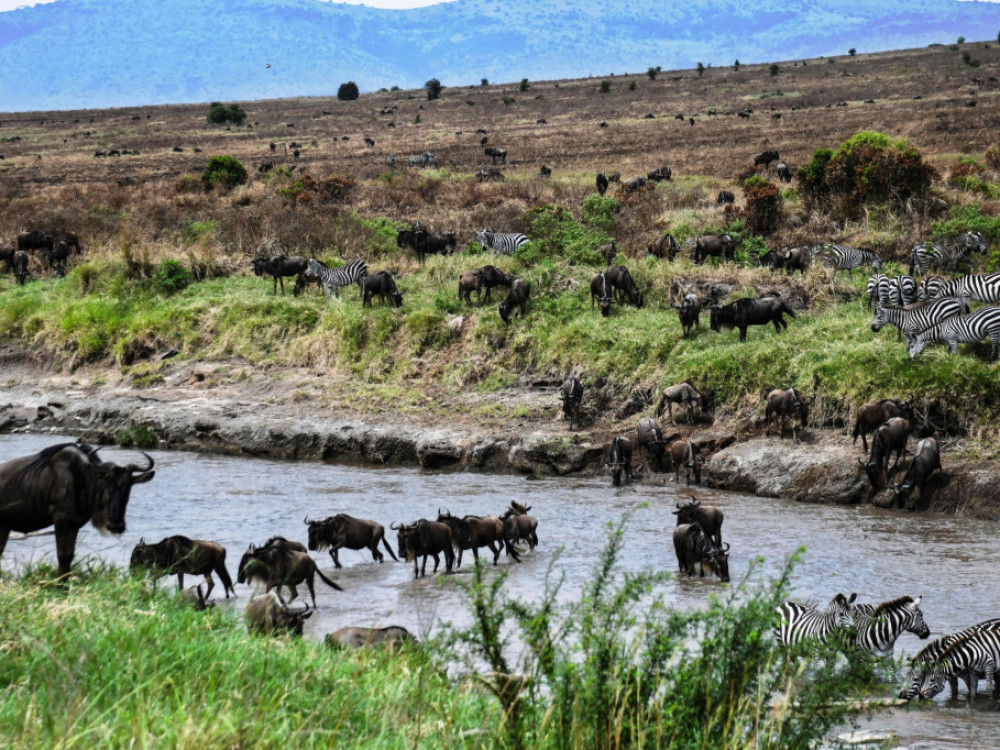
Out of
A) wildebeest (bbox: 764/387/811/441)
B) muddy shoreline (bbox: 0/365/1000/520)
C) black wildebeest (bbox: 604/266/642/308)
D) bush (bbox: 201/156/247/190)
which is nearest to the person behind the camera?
muddy shoreline (bbox: 0/365/1000/520)

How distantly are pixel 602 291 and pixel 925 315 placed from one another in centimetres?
627

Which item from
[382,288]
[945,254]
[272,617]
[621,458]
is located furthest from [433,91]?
[272,617]

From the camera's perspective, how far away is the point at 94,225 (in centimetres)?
3178

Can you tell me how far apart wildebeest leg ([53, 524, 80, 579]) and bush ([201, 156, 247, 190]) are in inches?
1171

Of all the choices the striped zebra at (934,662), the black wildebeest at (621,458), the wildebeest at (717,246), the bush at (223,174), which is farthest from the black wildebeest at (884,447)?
the bush at (223,174)

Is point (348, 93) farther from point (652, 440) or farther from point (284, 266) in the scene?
point (652, 440)

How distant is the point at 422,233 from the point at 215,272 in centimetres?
503

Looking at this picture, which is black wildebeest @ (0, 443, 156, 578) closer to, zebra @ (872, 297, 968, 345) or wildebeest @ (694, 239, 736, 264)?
zebra @ (872, 297, 968, 345)

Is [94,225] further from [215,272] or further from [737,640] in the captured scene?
[737,640]

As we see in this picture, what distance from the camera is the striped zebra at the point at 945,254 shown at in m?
21.4

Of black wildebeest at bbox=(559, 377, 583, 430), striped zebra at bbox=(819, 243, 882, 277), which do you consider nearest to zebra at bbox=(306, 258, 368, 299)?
black wildebeest at bbox=(559, 377, 583, 430)

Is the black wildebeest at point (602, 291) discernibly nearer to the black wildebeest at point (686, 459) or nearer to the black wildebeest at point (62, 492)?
the black wildebeest at point (686, 459)

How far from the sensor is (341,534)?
13312 mm

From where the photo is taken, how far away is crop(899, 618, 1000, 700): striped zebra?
921cm
